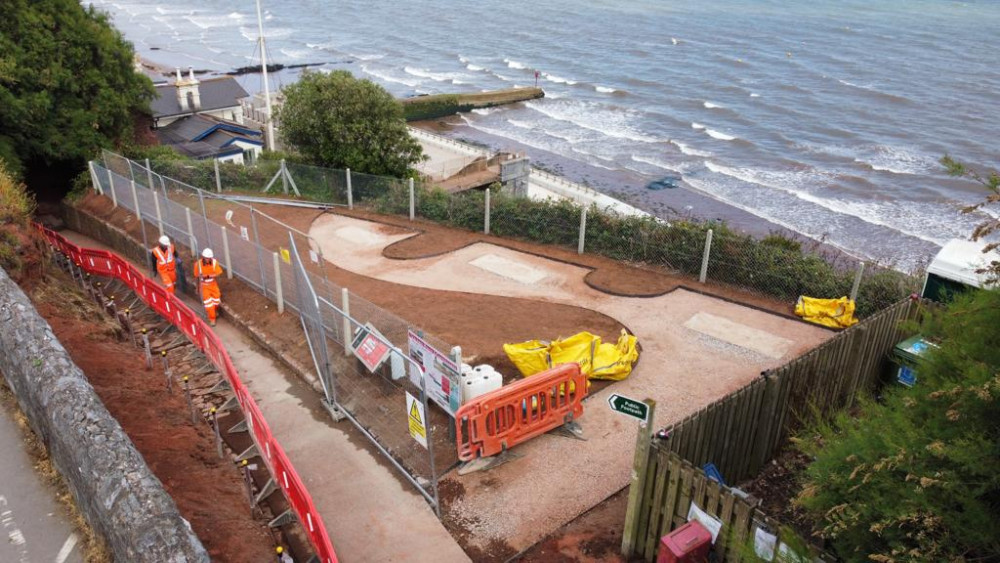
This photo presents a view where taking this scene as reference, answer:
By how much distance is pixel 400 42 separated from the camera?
107125 mm

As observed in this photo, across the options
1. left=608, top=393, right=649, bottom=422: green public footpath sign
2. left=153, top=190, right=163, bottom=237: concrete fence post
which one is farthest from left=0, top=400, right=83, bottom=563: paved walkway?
left=153, top=190, right=163, bottom=237: concrete fence post

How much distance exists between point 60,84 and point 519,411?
961 inches

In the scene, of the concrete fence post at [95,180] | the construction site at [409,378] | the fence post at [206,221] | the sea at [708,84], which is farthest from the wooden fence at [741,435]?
the concrete fence post at [95,180]

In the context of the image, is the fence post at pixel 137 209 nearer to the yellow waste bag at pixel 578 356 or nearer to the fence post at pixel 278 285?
the fence post at pixel 278 285

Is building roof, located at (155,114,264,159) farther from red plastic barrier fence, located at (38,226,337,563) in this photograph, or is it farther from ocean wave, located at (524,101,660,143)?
ocean wave, located at (524,101,660,143)

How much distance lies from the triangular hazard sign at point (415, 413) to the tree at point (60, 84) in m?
22.2

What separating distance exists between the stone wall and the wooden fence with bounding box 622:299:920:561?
16.0 feet

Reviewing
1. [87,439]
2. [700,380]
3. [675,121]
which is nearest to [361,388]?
[87,439]

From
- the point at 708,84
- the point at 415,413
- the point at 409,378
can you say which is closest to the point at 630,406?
the point at 415,413

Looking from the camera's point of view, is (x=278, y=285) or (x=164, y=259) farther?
(x=164, y=259)

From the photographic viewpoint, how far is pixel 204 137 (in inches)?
1634

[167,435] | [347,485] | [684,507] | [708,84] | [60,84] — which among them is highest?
[60,84]

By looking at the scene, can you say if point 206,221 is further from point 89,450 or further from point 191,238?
point 89,450

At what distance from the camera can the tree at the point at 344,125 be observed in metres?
27.5
